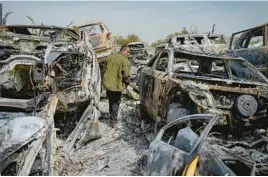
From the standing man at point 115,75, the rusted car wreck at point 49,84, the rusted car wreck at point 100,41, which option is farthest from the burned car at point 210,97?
the rusted car wreck at point 100,41

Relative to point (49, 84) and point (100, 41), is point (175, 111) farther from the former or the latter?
point (100, 41)

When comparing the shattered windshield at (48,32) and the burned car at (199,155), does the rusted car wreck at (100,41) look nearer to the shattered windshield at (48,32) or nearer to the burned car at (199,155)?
the shattered windshield at (48,32)

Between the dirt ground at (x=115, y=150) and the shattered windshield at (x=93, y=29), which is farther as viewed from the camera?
the shattered windshield at (x=93, y=29)

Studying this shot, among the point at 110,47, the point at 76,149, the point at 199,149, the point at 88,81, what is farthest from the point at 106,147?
the point at 110,47

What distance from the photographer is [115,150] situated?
638cm

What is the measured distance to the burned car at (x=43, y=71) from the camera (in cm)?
552

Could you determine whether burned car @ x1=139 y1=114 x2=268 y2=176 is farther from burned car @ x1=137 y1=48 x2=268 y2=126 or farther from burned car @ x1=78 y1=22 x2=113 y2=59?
burned car @ x1=78 y1=22 x2=113 y2=59

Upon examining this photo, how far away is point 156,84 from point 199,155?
3163mm

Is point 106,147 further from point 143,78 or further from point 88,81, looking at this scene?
point 143,78

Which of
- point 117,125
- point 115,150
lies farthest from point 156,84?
point 117,125

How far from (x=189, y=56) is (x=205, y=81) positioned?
0.96 meters

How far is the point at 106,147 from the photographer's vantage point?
21.5 feet

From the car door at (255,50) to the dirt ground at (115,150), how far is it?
304 cm

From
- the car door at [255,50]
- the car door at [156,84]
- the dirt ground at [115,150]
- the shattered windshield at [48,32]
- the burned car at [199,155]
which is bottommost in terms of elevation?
the dirt ground at [115,150]
